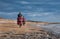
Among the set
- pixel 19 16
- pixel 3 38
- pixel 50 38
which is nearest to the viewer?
pixel 3 38

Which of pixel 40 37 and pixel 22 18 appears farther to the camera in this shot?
pixel 22 18

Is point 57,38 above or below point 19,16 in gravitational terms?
below

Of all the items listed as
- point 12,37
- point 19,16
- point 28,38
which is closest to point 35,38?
point 28,38

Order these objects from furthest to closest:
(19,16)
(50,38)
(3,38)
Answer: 1. (19,16)
2. (50,38)
3. (3,38)

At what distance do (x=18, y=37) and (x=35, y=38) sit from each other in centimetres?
127

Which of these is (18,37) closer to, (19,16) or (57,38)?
(57,38)

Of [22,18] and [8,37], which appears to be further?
[22,18]

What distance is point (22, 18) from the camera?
26.3 metres

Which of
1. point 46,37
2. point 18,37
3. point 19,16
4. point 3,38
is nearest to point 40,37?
point 46,37

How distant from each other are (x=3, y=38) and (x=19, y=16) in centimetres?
778

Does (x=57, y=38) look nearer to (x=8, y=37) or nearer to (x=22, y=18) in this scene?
(x=8, y=37)

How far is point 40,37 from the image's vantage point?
19234mm

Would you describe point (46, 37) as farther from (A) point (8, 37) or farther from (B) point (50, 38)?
(A) point (8, 37)

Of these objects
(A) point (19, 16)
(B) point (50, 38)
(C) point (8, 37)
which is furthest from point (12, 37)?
(A) point (19, 16)
